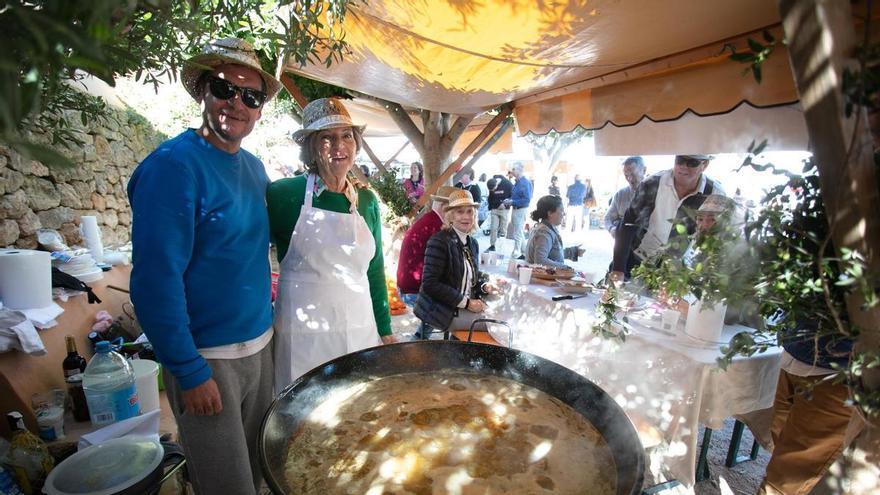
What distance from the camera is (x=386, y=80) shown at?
13.3 ft

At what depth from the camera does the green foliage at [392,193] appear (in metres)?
7.12

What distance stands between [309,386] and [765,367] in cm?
280

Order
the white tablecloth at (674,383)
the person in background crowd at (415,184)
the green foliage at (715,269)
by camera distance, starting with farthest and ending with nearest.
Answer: the person in background crowd at (415,184) < the white tablecloth at (674,383) < the green foliage at (715,269)

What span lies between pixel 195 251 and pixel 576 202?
44.9 feet

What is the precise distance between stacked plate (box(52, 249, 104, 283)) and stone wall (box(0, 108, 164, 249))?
0.61 metres

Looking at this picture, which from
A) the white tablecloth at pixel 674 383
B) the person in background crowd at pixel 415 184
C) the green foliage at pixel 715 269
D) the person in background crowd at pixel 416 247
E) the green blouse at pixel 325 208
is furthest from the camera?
the person in background crowd at pixel 415 184

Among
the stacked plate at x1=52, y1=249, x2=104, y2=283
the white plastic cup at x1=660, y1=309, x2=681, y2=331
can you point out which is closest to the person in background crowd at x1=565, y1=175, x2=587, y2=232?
the white plastic cup at x1=660, y1=309, x2=681, y2=331

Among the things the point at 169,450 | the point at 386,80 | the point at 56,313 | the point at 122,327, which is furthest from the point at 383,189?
the point at 169,450

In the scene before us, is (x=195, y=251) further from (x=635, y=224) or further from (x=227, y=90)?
(x=635, y=224)

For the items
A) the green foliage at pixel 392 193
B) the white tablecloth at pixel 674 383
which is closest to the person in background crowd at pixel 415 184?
the green foliage at pixel 392 193

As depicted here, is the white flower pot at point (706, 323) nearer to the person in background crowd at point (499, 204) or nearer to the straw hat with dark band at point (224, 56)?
the straw hat with dark band at point (224, 56)

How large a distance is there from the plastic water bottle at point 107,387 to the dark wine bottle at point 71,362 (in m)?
0.38

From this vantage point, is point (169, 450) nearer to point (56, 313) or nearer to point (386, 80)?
point (56, 313)

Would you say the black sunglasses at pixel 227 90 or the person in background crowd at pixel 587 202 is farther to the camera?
the person in background crowd at pixel 587 202
